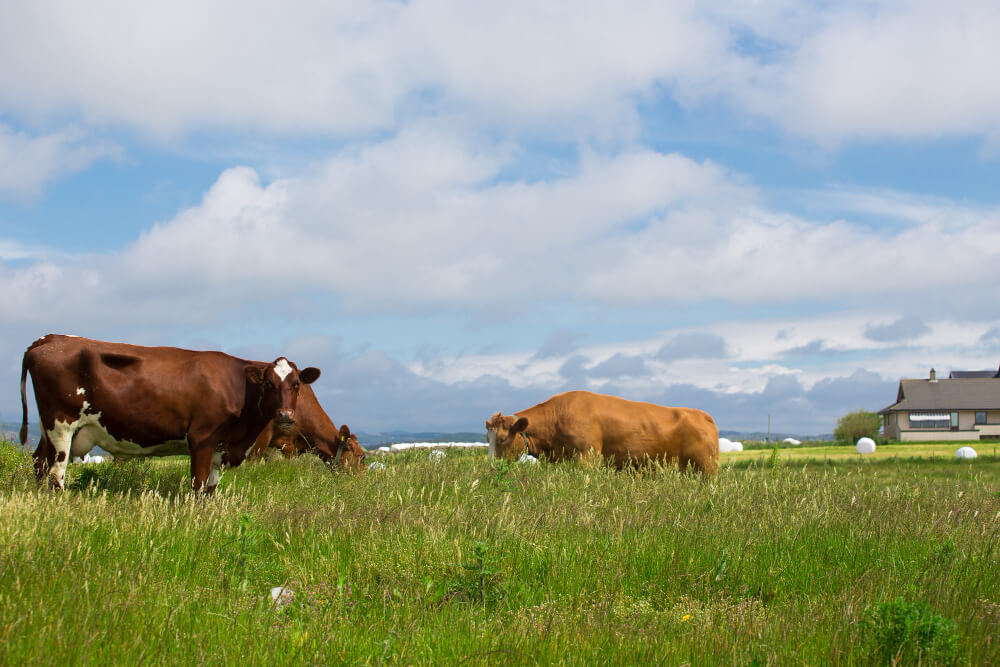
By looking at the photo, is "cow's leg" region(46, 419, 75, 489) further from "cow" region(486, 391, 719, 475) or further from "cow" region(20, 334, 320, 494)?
"cow" region(486, 391, 719, 475)

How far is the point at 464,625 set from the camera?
4.64 m

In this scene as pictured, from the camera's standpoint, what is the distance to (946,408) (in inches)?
3125

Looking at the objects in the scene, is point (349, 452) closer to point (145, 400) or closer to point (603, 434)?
point (145, 400)

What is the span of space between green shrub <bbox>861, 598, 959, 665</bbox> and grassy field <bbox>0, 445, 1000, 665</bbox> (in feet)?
0.04

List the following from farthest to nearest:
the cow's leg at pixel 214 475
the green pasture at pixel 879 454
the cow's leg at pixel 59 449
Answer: the green pasture at pixel 879 454
the cow's leg at pixel 214 475
the cow's leg at pixel 59 449

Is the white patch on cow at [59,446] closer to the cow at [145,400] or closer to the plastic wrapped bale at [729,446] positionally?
the cow at [145,400]

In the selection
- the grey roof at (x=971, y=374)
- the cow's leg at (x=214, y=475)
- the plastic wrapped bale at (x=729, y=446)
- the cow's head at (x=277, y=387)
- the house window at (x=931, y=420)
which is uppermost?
the grey roof at (x=971, y=374)

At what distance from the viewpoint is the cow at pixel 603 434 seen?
1422 cm

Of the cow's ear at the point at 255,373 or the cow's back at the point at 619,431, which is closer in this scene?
the cow's ear at the point at 255,373

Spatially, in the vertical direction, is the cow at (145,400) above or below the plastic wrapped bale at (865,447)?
above

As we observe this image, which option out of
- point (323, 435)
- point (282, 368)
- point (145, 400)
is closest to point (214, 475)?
point (145, 400)

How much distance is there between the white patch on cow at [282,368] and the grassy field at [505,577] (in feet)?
5.09

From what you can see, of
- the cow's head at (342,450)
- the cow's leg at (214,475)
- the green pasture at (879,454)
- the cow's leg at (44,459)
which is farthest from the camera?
the green pasture at (879,454)

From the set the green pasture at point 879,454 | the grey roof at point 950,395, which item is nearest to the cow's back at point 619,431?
the green pasture at point 879,454
